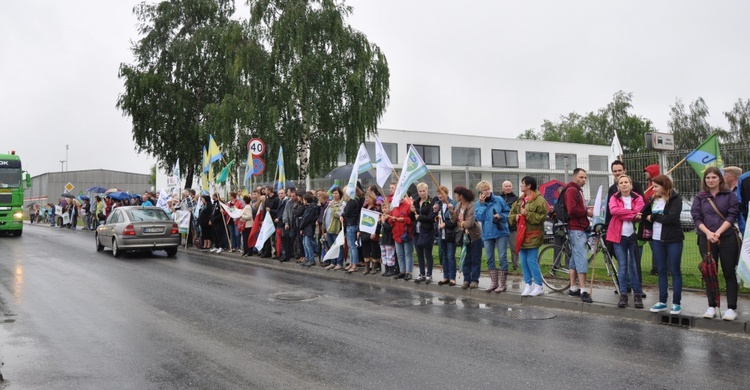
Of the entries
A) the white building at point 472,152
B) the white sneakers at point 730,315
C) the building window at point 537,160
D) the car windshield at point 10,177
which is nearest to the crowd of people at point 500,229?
the white sneakers at point 730,315

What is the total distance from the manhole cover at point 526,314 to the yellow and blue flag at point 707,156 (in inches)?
143

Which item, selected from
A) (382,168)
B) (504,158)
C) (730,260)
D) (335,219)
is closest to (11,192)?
(335,219)

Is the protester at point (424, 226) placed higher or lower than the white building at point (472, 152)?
lower

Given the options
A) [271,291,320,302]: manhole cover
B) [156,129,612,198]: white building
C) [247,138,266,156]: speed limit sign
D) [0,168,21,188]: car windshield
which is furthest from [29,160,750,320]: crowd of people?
[156,129,612,198]: white building

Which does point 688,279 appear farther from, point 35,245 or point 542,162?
point 542,162

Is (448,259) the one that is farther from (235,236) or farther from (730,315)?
(235,236)

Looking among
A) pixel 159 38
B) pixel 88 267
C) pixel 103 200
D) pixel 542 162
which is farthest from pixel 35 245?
pixel 542 162

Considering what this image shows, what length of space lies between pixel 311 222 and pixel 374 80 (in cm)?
1321

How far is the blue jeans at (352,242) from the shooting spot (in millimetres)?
13638

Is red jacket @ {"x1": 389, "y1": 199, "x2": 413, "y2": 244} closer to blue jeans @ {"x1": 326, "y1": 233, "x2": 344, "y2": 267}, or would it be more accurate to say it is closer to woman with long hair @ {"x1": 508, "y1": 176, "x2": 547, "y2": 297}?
blue jeans @ {"x1": 326, "y1": 233, "x2": 344, "y2": 267}

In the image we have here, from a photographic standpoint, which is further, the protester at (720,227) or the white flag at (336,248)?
the white flag at (336,248)

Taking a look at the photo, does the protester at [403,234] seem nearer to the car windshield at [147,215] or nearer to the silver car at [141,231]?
the silver car at [141,231]

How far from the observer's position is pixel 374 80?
26.7 metres

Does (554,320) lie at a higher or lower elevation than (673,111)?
lower
